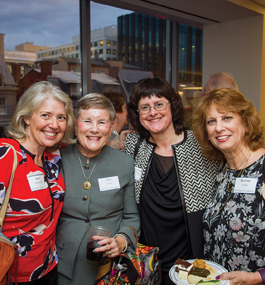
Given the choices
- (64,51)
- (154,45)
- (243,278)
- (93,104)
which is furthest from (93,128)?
(154,45)

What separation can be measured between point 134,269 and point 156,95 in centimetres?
114

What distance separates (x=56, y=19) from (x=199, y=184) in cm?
358

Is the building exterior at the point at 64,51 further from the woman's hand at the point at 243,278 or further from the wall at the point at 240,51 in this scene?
the woman's hand at the point at 243,278

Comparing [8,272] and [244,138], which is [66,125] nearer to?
[8,272]

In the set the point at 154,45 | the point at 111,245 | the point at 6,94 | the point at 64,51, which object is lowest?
the point at 111,245

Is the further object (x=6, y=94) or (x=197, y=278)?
(x=6, y=94)

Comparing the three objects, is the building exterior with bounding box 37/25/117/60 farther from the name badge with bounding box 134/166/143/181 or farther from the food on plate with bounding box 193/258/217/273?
the food on plate with bounding box 193/258/217/273

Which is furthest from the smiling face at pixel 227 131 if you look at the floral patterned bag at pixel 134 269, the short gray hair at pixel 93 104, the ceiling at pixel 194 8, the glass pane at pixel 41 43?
the ceiling at pixel 194 8

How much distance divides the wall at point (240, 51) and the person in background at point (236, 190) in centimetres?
380

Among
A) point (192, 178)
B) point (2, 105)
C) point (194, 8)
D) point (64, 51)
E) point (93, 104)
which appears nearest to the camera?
point (93, 104)

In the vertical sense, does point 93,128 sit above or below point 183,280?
above

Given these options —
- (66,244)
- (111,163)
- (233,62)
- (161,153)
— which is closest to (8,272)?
(66,244)

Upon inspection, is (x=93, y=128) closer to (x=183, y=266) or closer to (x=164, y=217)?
(x=164, y=217)

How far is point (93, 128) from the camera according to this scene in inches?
71.2
